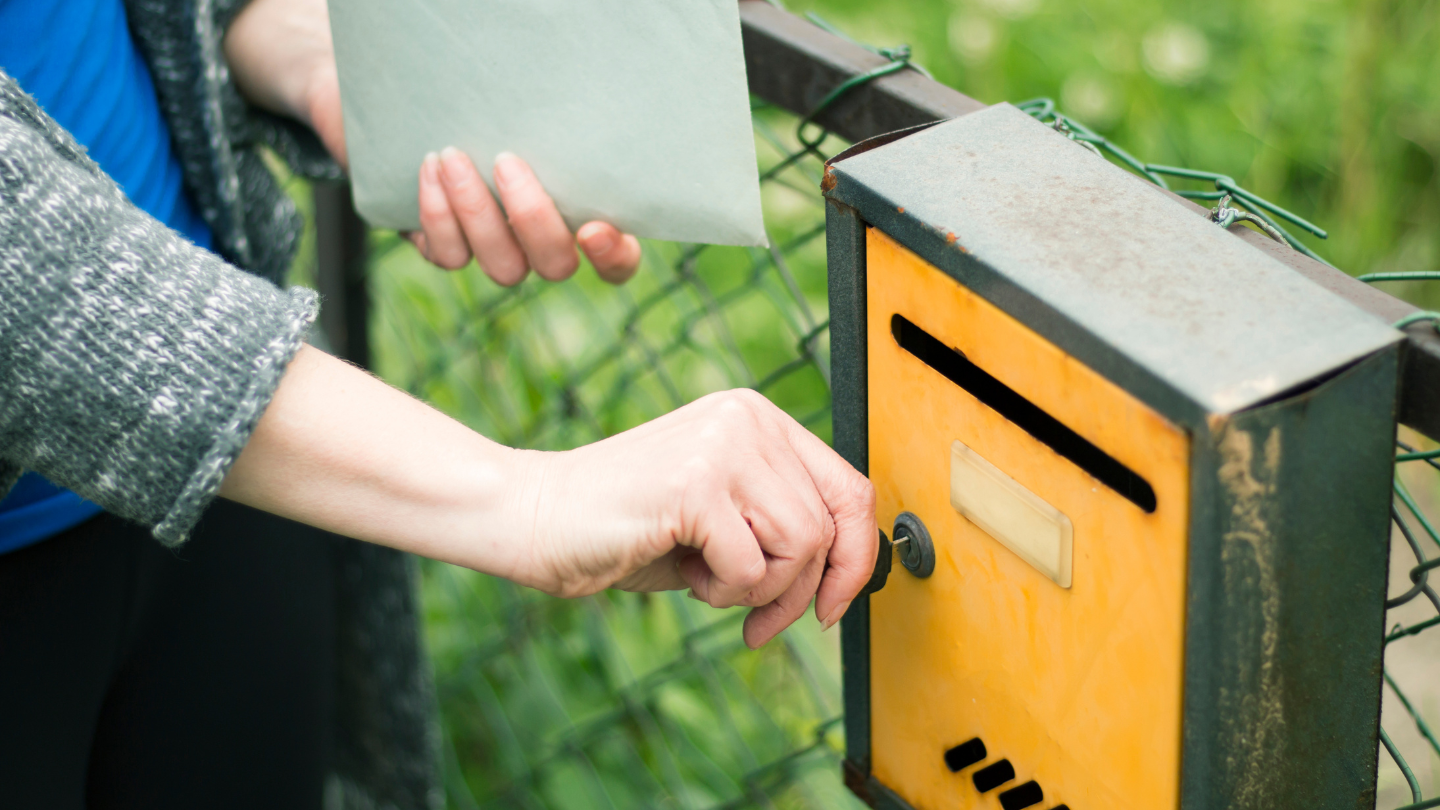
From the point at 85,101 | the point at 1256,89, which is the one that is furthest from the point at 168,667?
the point at 1256,89

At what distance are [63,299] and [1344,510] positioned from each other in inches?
29.8

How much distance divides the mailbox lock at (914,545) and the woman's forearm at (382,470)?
266mm

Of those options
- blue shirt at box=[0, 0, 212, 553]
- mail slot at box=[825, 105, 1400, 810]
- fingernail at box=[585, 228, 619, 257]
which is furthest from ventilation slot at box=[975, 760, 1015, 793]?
blue shirt at box=[0, 0, 212, 553]

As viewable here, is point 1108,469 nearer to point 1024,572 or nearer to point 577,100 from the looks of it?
point 1024,572

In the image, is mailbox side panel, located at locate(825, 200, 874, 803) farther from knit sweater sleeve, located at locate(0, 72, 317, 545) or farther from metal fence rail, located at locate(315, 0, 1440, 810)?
metal fence rail, located at locate(315, 0, 1440, 810)

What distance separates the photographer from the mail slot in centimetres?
63

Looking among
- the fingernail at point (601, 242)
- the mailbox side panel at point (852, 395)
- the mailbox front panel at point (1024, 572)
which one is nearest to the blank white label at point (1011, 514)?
the mailbox front panel at point (1024, 572)

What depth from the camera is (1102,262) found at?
70cm

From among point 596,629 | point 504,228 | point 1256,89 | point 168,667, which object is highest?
point 504,228

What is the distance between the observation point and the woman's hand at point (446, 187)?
3.64ft

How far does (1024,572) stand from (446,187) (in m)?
0.65

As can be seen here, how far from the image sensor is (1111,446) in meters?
0.68

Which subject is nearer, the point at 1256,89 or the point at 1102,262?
the point at 1102,262

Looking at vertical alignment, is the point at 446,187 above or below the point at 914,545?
above
